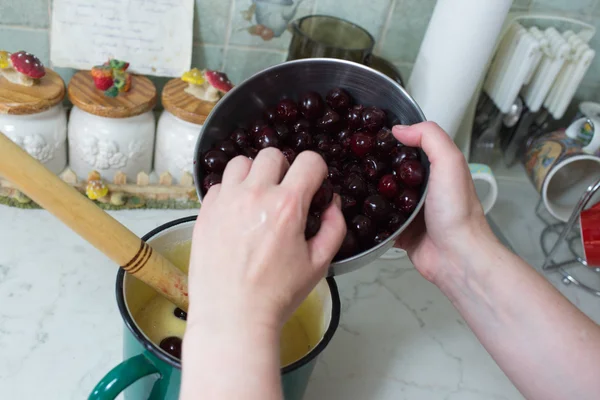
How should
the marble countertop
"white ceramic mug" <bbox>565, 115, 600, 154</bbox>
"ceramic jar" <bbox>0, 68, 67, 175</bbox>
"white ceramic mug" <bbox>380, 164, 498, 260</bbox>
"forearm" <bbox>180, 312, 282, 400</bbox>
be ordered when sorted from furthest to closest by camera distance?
1. "white ceramic mug" <bbox>565, 115, 600, 154</bbox>
2. "white ceramic mug" <bbox>380, 164, 498, 260</bbox>
3. "ceramic jar" <bbox>0, 68, 67, 175</bbox>
4. the marble countertop
5. "forearm" <bbox>180, 312, 282, 400</bbox>

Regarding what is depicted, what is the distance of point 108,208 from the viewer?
0.73 m

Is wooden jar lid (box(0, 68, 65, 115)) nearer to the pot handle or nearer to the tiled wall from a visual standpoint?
the tiled wall

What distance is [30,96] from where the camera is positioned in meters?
0.66

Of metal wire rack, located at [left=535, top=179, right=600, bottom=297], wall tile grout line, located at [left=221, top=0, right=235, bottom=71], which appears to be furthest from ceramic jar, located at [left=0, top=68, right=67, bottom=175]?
metal wire rack, located at [left=535, top=179, right=600, bottom=297]

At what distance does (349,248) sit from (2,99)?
48 cm

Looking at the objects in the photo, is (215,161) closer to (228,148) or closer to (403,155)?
(228,148)

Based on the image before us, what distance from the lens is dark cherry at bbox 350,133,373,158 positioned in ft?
1.54

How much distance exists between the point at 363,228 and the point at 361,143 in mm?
90

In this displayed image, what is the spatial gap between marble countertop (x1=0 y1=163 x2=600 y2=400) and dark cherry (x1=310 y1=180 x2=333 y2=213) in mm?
282

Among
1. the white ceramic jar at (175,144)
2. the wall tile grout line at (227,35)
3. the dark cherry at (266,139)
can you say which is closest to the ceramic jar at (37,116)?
the white ceramic jar at (175,144)

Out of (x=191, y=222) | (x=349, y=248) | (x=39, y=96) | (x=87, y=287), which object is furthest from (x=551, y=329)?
(x=39, y=96)

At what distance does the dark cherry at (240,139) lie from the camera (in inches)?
18.6

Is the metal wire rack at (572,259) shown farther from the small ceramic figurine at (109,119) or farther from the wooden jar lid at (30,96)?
the wooden jar lid at (30,96)

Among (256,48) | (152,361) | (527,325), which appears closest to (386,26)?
(256,48)
